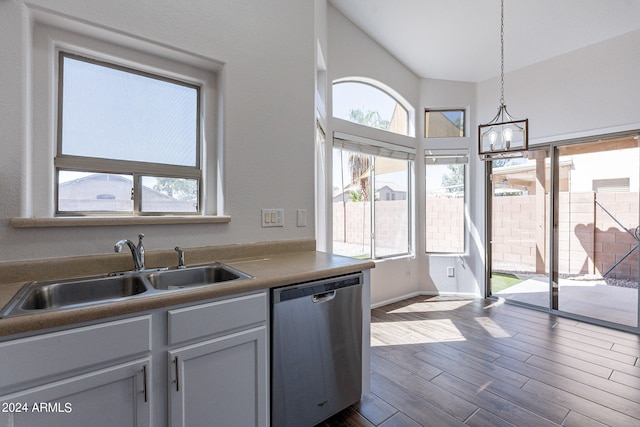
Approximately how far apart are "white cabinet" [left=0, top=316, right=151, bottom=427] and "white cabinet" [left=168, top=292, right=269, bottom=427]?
0.11 metres

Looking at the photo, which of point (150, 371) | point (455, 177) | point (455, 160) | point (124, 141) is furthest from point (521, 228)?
point (124, 141)

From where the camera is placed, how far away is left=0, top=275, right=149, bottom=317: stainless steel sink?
47.9 inches

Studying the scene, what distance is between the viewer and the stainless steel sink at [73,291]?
1.22 metres

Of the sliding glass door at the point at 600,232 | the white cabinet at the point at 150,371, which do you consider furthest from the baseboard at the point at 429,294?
the white cabinet at the point at 150,371

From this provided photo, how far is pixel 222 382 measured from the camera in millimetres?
1288

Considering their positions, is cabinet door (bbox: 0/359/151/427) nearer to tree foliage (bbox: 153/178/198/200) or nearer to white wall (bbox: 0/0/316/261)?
white wall (bbox: 0/0/316/261)

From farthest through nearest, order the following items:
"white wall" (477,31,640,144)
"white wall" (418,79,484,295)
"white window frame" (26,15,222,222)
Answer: "white wall" (418,79,484,295), "white wall" (477,31,640,144), "white window frame" (26,15,222,222)

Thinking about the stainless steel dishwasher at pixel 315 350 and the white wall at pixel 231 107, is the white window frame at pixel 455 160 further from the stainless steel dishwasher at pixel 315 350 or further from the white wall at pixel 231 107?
the stainless steel dishwasher at pixel 315 350

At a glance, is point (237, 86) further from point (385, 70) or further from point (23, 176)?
point (385, 70)

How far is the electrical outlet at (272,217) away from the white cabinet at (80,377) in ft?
3.57

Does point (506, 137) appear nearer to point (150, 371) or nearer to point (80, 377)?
point (150, 371)

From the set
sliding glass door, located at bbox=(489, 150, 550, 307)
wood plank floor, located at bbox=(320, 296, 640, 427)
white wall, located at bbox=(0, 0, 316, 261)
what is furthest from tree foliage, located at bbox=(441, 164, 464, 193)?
white wall, located at bbox=(0, 0, 316, 261)

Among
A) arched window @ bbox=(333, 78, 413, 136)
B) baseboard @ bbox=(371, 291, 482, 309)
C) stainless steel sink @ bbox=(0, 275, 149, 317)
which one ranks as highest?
arched window @ bbox=(333, 78, 413, 136)

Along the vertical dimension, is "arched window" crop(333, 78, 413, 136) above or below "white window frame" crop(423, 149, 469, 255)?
above
